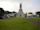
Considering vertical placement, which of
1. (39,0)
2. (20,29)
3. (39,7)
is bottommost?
(20,29)

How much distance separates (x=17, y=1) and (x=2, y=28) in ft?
1.39

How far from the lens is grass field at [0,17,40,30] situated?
107cm

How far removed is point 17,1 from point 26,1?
13 centimetres

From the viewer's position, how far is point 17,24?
3.58 ft

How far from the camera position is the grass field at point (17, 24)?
1072 mm

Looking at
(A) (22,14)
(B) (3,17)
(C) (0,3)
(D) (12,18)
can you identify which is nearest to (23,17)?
(A) (22,14)

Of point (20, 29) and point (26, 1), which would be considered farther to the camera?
point (26, 1)

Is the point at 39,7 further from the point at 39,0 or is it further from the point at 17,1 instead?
the point at 17,1

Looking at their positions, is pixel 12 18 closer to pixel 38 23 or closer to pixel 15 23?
pixel 15 23

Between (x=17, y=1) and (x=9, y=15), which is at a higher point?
(x=17, y=1)

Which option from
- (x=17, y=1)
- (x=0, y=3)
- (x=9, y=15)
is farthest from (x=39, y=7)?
(x=0, y=3)

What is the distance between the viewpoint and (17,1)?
118 cm

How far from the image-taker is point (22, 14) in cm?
114

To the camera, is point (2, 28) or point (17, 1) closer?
point (2, 28)
